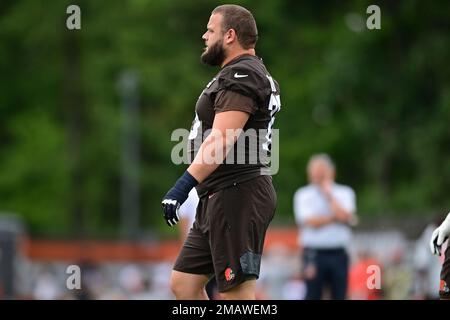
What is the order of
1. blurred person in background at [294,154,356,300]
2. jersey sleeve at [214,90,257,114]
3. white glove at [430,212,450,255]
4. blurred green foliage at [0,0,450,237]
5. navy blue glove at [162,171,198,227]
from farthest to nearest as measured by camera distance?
1. blurred green foliage at [0,0,450,237]
2. blurred person in background at [294,154,356,300]
3. white glove at [430,212,450,255]
4. jersey sleeve at [214,90,257,114]
5. navy blue glove at [162,171,198,227]

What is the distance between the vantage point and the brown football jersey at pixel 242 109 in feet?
23.6

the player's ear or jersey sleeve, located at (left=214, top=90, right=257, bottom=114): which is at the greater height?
the player's ear

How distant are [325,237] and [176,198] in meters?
6.18

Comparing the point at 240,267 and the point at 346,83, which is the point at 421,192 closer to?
the point at 346,83

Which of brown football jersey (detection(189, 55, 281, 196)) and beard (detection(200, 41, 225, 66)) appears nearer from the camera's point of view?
brown football jersey (detection(189, 55, 281, 196))

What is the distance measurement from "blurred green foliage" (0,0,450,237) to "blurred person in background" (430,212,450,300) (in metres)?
22.8

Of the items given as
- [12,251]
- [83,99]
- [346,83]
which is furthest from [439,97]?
[83,99]

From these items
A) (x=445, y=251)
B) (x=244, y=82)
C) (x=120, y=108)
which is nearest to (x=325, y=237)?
(x=445, y=251)

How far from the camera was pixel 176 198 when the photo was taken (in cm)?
706

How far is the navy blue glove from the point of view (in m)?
7.00

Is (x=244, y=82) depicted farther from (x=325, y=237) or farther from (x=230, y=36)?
(x=325, y=237)

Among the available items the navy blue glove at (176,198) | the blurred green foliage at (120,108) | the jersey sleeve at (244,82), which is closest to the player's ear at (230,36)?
the jersey sleeve at (244,82)

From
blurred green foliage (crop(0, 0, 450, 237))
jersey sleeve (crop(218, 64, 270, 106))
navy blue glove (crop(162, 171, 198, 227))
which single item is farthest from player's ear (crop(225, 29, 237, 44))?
blurred green foliage (crop(0, 0, 450, 237))

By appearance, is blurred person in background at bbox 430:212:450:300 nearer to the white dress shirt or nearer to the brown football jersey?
the brown football jersey
